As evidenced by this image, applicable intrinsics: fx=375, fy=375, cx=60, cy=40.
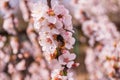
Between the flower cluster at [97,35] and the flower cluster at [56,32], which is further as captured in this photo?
the flower cluster at [97,35]

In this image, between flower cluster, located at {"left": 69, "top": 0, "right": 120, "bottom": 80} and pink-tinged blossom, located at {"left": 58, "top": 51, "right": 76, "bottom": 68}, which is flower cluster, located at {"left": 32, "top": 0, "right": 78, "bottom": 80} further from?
flower cluster, located at {"left": 69, "top": 0, "right": 120, "bottom": 80}

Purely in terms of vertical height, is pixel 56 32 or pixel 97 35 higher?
pixel 97 35

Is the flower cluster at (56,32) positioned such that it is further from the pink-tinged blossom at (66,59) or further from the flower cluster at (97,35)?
the flower cluster at (97,35)

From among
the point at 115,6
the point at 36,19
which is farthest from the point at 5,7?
the point at 115,6

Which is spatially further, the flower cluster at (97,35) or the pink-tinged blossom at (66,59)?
the flower cluster at (97,35)

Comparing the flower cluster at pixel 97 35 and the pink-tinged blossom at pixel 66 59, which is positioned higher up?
the flower cluster at pixel 97 35

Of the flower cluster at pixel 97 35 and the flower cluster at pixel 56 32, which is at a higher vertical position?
the flower cluster at pixel 97 35

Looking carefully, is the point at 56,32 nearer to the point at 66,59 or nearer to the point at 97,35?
the point at 66,59

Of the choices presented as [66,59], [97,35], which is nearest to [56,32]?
[66,59]

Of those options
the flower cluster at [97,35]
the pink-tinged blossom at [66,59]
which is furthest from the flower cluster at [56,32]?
the flower cluster at [97,35]
